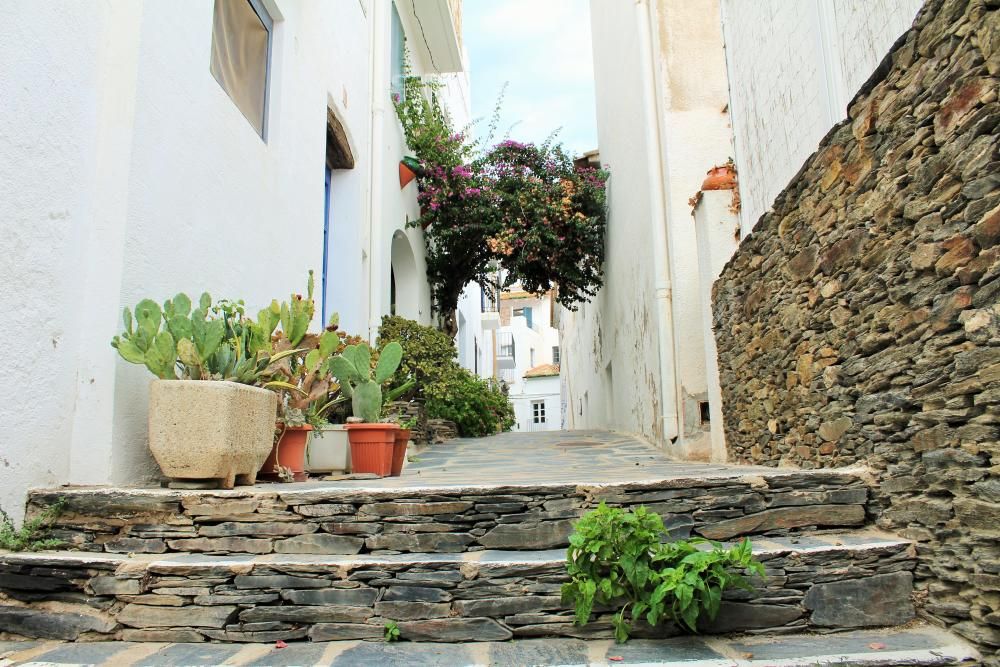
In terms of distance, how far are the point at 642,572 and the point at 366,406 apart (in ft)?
7.60

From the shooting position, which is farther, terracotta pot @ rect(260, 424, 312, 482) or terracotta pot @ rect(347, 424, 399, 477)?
terracotta pot @ rect(347, 424, 399, 477)

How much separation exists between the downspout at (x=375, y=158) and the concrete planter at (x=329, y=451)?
9.05 ft

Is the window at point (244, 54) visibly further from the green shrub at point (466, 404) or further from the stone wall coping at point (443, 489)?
the green shrub at point (466, 404)

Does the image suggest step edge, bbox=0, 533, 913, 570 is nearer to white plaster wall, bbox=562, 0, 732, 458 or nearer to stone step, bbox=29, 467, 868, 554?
stone step, bbox=29, 467, 868, 554

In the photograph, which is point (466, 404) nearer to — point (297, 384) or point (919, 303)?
point (297, 384)

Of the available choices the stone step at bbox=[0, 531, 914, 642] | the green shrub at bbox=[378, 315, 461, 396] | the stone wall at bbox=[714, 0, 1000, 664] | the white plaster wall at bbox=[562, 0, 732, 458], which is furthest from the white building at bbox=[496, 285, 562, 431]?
the stone step at bbox=[0, 531, 914, 642]

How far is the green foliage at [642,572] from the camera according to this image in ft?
7.13

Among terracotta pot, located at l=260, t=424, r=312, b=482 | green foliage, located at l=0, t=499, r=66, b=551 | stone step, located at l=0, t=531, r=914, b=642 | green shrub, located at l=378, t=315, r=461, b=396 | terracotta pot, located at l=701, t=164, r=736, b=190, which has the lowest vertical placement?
stone step, located at l=0, t=531, r=914, b=642

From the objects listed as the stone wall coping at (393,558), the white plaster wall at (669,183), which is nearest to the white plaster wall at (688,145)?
the white plaster wall at (669,183)

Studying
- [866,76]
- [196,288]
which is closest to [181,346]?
[196,288]

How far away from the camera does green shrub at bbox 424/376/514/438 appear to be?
7773mm

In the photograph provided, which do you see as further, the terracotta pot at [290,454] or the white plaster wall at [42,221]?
the terracotta pot at [290,454]

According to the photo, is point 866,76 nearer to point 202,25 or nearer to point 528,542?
point 528,542

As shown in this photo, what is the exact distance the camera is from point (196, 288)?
12.0ft
